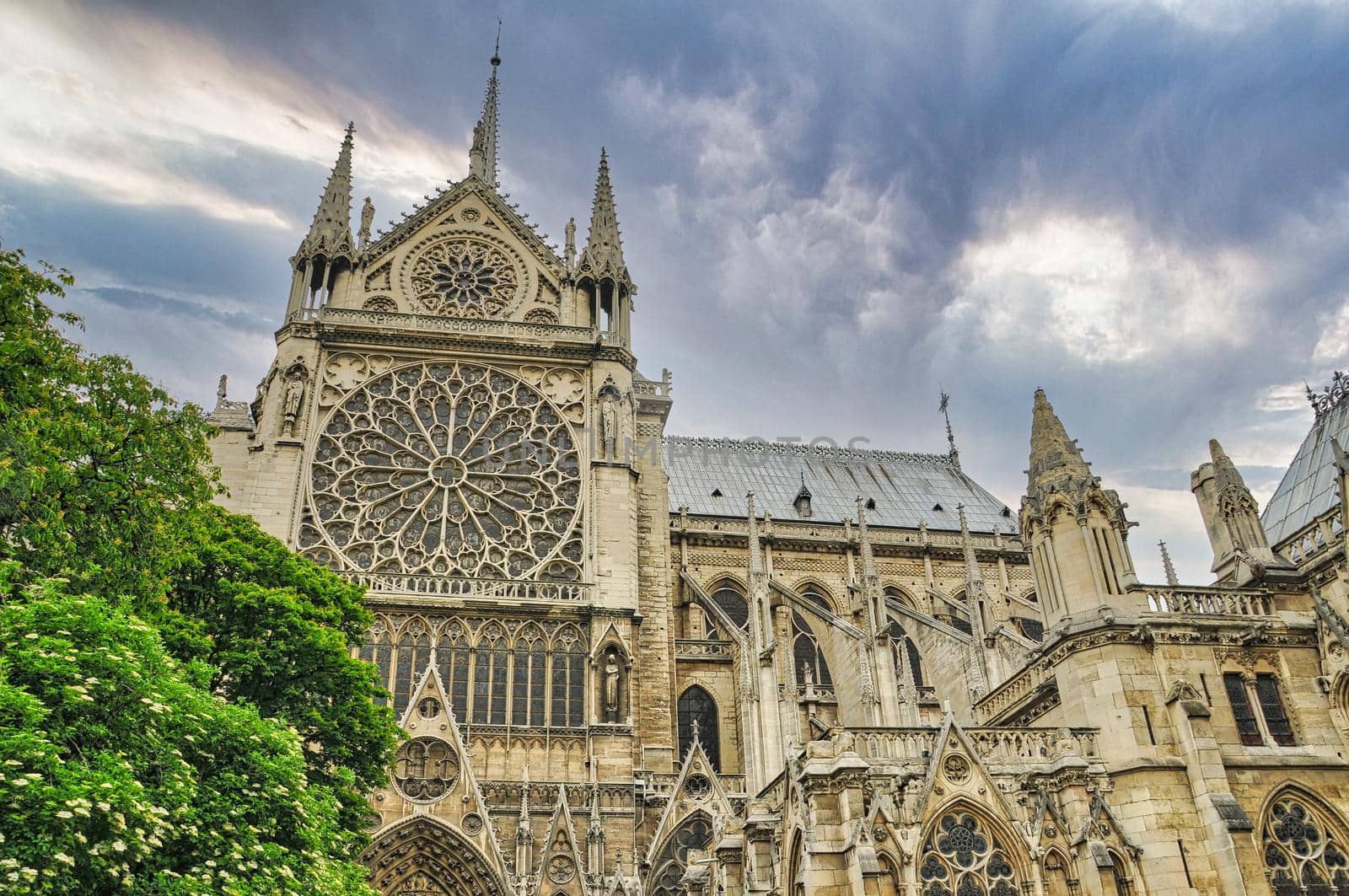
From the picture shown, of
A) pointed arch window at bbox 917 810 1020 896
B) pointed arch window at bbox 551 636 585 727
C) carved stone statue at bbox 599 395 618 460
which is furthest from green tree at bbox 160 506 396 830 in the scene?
carved stone statue at bbox 599 395 618 460

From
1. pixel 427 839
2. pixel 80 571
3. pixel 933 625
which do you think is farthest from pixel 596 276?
pixel 80 571

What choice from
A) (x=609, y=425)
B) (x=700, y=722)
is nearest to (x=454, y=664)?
(x=700, y=722)

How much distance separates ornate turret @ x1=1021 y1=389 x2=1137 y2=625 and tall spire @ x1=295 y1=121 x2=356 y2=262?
23592 millimetres

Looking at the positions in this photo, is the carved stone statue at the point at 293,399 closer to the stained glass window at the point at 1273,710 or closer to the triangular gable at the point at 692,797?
the triangular gable at the point at 692,797

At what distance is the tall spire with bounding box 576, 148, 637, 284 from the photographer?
35.0 metres

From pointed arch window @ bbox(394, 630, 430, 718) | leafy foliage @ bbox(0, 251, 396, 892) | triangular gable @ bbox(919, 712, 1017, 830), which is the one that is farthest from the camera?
pointed arch window @ bbox(394, 630, 430, 718)

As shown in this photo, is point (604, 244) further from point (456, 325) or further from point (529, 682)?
point (529, 682)

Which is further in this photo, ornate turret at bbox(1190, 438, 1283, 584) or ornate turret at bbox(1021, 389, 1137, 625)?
ornate turret at bbox(1190, 438, 1283, 584)

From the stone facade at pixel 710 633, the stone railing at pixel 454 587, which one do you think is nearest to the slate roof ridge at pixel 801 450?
the stone facade at pixel 710 633

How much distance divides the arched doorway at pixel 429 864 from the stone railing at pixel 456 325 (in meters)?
15.3

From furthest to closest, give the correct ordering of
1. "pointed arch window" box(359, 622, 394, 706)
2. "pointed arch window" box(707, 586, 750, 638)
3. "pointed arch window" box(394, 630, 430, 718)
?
"pointed arch window" box(707, 586, 750, 638) < "pointed arch window" box(359, 622, 394, 706) < "pointed arch window" box(394, 630, 430, 718)

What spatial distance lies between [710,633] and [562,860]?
11252 mm

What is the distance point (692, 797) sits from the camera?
85.5ft

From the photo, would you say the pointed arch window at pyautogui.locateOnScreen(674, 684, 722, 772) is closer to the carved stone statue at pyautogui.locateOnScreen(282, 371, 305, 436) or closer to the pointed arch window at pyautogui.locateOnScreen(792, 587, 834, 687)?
the pointed arch window at pyautogui.locateOnScreen(792, 587, 834, 687)
